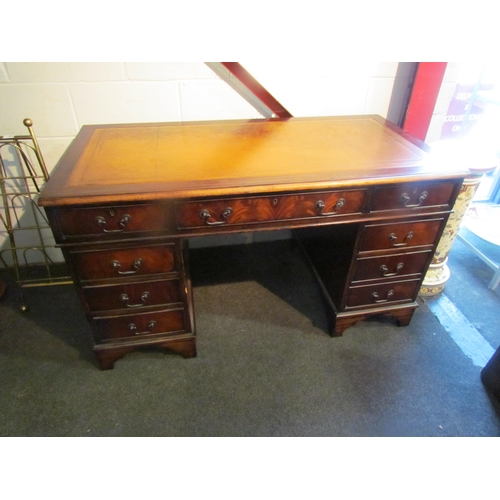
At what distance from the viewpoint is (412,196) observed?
127 centimetres

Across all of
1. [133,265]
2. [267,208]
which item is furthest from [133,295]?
[267,208]

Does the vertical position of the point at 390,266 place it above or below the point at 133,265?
below

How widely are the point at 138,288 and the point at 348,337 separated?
1.02m

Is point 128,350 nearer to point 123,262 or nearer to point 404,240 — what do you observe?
point 123,262

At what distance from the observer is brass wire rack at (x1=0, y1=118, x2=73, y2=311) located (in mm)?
1692

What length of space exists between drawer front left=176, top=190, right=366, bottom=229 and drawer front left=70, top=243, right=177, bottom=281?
0.48 ft

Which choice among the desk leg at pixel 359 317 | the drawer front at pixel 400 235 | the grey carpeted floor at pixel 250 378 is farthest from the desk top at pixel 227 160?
the grey carpeted floor at pixel 250 378

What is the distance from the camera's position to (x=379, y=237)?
4.47 feet

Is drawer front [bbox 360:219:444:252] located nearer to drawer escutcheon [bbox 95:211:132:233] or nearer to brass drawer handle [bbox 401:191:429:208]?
brass drawer handle [bbox 401:191:429:208]

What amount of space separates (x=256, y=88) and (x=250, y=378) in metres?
1.38

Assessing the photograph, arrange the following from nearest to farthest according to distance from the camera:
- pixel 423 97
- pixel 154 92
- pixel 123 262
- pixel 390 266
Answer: pixel 123 262
pixel 390 266
pixel 154 92
pixel 423 97

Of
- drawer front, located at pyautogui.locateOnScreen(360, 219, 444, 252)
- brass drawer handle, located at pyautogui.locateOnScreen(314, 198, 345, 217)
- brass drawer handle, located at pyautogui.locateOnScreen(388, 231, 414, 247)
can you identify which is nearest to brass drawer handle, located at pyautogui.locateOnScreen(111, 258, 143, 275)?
brass drawer handle, located at pyautogui.locateOnScreen(314, 198, 345, 217)

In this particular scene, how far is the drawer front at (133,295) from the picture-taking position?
1290mm

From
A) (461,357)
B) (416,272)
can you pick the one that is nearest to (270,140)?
(416,272)
